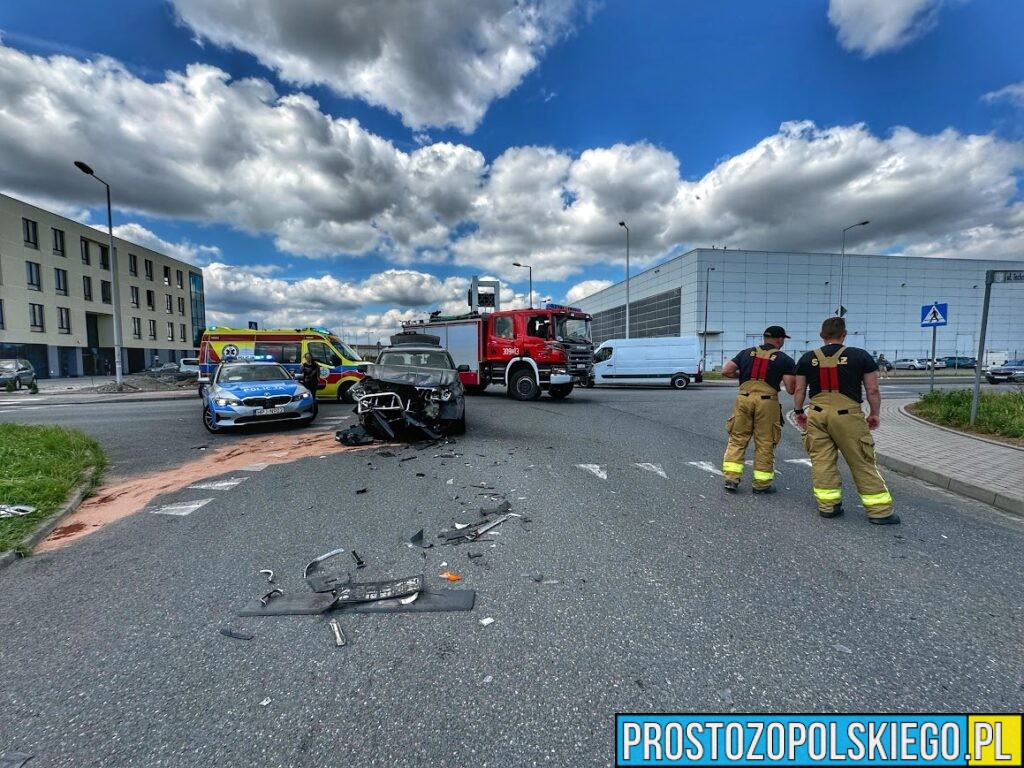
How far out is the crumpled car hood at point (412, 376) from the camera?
8.10 meters

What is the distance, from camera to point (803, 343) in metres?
49.7

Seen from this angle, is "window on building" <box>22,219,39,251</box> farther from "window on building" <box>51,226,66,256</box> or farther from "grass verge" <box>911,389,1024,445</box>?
"grass verge" <box>911,389,1024,445</box>

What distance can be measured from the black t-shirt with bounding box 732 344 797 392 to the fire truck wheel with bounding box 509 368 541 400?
9433 mm

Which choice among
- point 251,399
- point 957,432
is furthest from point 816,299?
point 251,399

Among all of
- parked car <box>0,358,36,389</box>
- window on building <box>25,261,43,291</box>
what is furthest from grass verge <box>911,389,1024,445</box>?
window on building <box>25,261,43,291</box>

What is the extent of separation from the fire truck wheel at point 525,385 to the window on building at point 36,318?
139 feet

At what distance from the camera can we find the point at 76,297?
40.1m

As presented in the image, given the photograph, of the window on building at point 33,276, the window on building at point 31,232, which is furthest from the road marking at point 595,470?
the window on building at point 31,232

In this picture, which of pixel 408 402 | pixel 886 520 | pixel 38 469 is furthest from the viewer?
pixel 408 402

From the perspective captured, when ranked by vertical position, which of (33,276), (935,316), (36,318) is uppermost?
(33,276)

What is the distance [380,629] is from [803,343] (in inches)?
2255

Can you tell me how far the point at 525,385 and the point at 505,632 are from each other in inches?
484

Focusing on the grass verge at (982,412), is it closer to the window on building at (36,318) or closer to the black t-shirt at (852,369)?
the black t-shirt at (852,369)

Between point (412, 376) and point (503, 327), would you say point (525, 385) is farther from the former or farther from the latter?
point (412, 376)
